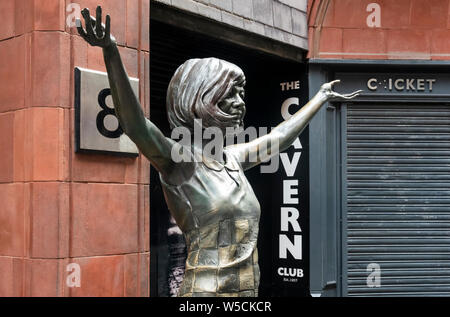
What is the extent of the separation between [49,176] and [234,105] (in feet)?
6.87

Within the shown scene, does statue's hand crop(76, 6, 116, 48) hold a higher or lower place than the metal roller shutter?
higher

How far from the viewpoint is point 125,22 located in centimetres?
509

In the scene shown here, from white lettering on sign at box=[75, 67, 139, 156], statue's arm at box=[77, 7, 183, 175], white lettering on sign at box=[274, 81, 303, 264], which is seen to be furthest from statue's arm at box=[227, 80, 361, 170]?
white lettering on sign at box=[274, 81, 303, 264]

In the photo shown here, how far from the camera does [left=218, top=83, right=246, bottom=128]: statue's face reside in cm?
297

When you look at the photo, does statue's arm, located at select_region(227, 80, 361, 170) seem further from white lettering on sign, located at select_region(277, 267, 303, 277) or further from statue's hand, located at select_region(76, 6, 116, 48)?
white lettering on sign, located at select_region(277, 267, 303, 277)

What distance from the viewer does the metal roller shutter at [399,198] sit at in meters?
7.98

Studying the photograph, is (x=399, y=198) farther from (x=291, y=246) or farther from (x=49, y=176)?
(x=49, y=176)

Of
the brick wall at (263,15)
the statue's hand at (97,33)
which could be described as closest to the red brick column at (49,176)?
the brick wall at (263,15)

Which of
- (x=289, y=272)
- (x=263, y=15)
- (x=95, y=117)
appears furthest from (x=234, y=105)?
(x=289, y=272)

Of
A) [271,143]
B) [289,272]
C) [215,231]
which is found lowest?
[289,272]

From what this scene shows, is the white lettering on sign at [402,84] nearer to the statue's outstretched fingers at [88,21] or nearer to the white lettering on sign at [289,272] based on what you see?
the white lettering on sign at [289,272]

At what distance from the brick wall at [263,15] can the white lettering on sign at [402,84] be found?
1.12m

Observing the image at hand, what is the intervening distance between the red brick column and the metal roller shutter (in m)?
4.05

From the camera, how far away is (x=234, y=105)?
9.78 feet
